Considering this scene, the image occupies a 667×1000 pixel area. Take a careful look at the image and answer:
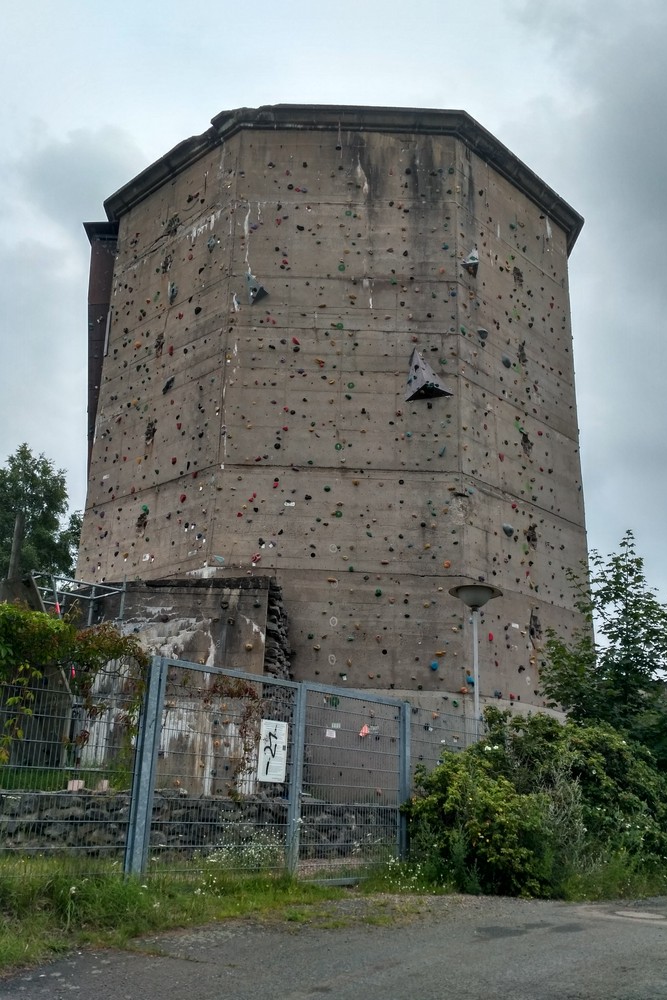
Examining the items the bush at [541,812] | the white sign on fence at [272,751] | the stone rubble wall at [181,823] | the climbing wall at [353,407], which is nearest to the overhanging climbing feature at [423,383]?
the climbing wall at [353,407]

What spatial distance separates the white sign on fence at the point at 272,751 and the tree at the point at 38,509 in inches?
1029

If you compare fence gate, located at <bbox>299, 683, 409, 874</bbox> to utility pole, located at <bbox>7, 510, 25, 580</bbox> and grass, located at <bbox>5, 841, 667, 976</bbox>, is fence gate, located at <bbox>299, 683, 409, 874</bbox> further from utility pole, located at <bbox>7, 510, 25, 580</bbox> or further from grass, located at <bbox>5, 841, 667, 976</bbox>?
utility pole, located at <bbox>7, 510, 25, 580</bbox>

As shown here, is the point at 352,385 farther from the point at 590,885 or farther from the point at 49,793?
the point at 49,793

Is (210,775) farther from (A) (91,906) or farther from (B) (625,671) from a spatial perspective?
(B) (625,671)

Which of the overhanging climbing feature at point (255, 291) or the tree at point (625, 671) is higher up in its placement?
the overhanging climbing feature at point (255, 291)

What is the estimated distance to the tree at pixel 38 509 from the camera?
1305 inches

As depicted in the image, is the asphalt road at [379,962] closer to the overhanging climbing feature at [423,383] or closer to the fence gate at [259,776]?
the fence gate at [259,776]

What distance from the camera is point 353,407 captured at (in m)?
18.1

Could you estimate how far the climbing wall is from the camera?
17.1m

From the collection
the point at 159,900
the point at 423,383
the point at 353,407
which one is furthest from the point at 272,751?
the point at 423,383

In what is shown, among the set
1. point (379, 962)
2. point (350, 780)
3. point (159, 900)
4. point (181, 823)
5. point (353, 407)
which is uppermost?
point (353, 407)

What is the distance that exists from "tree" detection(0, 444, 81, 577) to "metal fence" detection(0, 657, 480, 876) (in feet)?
83.8

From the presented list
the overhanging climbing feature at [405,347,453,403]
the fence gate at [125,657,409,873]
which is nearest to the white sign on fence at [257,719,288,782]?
the fence gate at [125,657,409,873]

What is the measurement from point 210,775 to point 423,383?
38.0 ft
